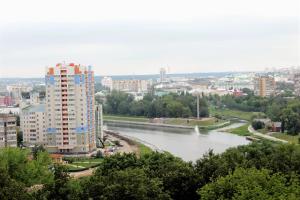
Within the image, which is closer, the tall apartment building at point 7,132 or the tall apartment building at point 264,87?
the tall apartment building at point 7,132

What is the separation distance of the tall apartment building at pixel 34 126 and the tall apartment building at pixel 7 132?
0.94 m

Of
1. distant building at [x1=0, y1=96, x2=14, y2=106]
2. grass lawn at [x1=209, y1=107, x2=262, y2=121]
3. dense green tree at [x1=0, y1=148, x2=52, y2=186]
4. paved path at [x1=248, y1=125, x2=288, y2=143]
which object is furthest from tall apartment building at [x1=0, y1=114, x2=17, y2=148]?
A: distant building at [x1=0, y1=96, x2=14, y2=106]

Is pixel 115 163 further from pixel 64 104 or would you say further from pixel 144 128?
pixel 144 128

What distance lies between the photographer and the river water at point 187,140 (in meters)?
11.4

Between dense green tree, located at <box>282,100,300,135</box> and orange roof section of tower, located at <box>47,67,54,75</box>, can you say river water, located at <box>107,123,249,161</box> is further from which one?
orange roof section of tower, located at <box>47,67,54,75</box>

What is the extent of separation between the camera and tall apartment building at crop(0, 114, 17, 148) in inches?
418

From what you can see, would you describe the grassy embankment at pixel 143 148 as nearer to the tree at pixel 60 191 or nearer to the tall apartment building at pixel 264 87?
the tree at pixel 60 191

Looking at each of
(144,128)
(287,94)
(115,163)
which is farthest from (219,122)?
(115,163)

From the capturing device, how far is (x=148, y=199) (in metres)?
4.36

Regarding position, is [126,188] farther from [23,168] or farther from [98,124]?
[98,124]

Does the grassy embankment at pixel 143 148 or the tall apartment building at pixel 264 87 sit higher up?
the tall apartment building at pixel 264 87

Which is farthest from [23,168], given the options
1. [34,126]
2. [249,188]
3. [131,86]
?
[131,86]

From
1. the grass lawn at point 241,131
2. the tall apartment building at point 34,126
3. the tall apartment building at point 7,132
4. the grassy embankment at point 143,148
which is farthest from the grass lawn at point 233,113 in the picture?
the tall apartment building at point 7,132

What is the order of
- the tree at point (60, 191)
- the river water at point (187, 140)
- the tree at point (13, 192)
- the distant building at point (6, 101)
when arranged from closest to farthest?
the tree at point (13, 192) < the tree at point (60, 191) < the river water at point (187, 140) < the distant building at point (6, 101)
